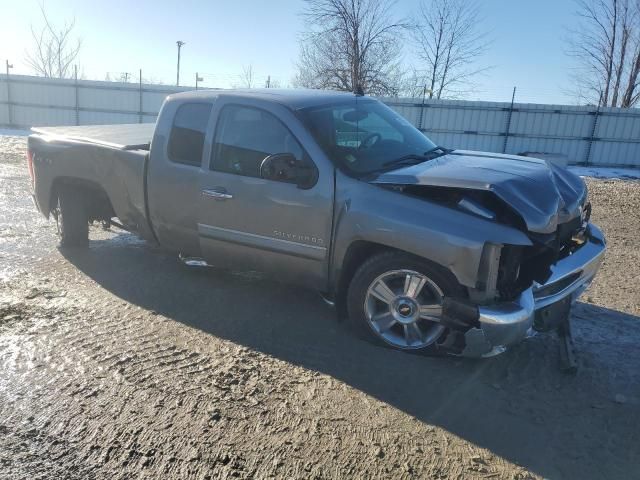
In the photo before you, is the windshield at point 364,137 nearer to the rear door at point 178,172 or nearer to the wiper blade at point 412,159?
the wiper blade at point 412,159

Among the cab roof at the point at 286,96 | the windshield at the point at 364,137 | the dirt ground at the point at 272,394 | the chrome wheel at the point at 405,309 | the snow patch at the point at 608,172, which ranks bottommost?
the dirt ground at the point at 272,394

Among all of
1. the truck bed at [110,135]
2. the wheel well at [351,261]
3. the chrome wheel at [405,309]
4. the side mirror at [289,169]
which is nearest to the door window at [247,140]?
the side mirror at [289,169]

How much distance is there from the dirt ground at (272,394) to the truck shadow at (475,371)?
0.01 metres

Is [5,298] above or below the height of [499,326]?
below

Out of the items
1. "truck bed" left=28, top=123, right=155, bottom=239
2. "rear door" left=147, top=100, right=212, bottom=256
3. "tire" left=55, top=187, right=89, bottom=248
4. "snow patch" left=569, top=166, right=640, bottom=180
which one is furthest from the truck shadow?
"snow patch" left=569, top=166, right=640, bottom=180

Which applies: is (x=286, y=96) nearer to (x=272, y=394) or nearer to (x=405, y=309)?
(x=405, y=309)

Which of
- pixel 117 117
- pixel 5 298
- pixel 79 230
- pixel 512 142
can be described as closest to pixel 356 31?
pixel 512 142

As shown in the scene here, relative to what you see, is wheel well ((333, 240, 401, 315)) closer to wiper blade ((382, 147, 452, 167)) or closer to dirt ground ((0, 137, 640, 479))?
dirt ground ((0, 137, 640, 479))

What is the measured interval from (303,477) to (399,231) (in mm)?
1677

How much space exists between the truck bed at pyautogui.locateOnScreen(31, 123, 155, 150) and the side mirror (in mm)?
1782

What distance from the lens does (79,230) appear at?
588 cm

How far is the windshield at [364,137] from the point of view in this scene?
4023mm

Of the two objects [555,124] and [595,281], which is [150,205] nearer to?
[595,281]

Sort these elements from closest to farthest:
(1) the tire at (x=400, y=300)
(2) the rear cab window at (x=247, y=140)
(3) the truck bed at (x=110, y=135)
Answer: (1) the tire at (x=400, y=300)
(2) the rear cab window at (x=247, y=140)
(3) the truck bed at (x=110, y=135)
